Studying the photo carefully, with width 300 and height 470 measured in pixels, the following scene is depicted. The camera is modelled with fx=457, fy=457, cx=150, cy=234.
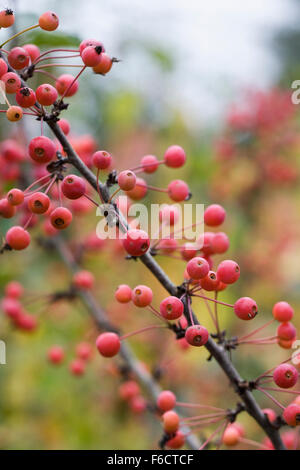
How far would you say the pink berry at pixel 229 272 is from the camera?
52.1 inches

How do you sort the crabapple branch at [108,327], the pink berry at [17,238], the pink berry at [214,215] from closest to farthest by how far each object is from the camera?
1. the pink berry at [17,238]
2. the pink berry at [214,215]
3. the crabapple branch at [108,327]

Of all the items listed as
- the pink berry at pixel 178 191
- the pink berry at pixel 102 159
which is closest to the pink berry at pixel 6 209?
the pink berry at pixel 102 159

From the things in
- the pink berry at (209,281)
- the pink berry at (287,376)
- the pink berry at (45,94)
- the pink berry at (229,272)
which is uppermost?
the pink berry at (45,94)

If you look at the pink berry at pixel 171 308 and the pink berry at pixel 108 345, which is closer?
the pink berry at pixel 171 308

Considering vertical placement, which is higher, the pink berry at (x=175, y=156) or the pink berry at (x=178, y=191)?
the pink berry at (x=175, y=156)

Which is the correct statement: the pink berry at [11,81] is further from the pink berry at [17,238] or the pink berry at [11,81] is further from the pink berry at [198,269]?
the pink berry at [198,269]

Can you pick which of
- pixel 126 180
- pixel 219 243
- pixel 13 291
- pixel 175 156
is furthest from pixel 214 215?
pixel 13 291

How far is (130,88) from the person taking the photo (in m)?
4.54

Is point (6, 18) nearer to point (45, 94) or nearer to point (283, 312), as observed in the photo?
point (45, 94)

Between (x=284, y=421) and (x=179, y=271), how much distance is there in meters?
2.17

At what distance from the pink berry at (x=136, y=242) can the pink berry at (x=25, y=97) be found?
44 centimetres

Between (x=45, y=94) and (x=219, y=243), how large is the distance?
68 cm

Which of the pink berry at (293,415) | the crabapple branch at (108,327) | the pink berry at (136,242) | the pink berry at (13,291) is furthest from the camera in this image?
the pink berry at (13,291)

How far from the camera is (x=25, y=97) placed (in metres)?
1.22
